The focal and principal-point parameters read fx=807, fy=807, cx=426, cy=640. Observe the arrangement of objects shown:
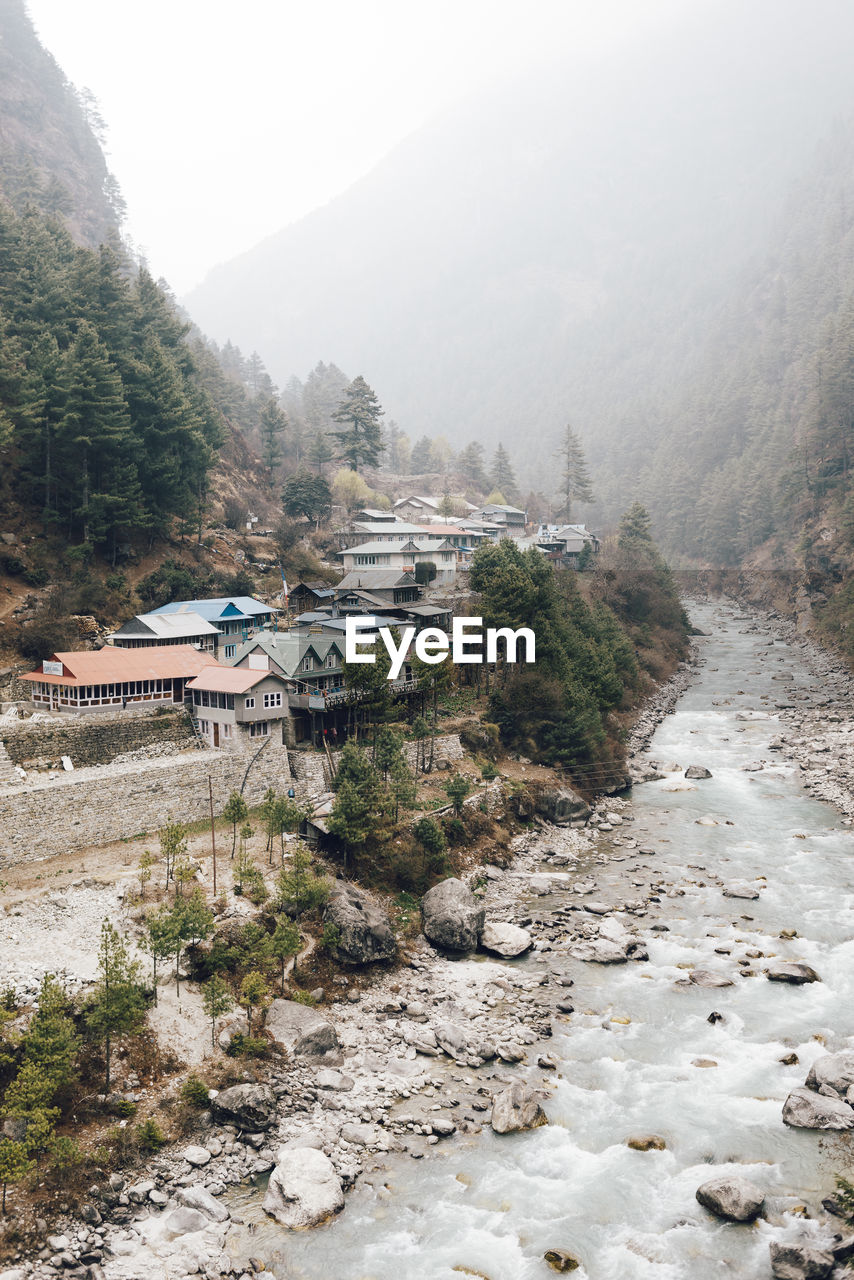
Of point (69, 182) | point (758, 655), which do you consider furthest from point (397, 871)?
point (69, 182)

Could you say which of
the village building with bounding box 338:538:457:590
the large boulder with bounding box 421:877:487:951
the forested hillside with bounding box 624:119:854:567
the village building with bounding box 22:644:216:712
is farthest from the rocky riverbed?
the forested hillside with bounding box 624:119:854:567

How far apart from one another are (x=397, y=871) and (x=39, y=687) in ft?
61.1

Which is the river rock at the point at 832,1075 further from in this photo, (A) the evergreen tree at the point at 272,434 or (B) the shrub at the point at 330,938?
(A) the evergreen tree at the point at 272,434

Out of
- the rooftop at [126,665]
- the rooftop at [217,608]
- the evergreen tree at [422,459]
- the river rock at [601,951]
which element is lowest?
the river rock at [601,951]

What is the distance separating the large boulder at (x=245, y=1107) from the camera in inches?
874

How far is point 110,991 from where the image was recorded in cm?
2261

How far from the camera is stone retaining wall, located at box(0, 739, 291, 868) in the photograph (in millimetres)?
29969

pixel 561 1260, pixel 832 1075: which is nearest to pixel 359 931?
pixel 561 1260

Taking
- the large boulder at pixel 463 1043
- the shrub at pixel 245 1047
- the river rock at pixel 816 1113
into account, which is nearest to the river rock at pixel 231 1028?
the shrub at pixel 245 1047

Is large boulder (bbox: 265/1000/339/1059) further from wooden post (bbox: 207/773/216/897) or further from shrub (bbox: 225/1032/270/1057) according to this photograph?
wooden post (bbox: 207/773/216/897)

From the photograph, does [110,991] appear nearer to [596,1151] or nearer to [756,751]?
[596,1151]

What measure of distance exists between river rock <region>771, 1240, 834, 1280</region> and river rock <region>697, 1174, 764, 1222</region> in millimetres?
1172

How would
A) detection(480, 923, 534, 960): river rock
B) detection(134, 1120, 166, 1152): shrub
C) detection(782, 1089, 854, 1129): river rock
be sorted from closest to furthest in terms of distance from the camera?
detection(134, 1120, 166, 1152): shrub → detection(782, 1089, 854, 1129): river rock → detection(480, 923, 534, 960): river rock

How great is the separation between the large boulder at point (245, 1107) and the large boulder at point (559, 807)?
2407 cm
